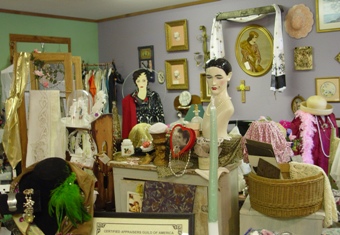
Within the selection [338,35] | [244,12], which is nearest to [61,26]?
[244,12]

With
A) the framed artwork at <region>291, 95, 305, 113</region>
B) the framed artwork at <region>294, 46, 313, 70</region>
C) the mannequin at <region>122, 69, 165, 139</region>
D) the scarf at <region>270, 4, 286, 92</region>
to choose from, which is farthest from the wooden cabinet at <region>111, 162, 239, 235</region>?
the framed artwork at <region>294, 46, 313, 70</region>

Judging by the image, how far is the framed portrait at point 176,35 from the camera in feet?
17.0

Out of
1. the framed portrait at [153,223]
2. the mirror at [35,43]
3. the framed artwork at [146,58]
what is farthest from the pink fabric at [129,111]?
the framed portrait at [153,223]

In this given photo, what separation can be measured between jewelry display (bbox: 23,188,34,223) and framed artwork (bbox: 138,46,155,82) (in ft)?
14.4

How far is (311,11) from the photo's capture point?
4223 mm

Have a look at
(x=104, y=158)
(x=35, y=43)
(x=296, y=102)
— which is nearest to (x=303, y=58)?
(x=296, y=102)

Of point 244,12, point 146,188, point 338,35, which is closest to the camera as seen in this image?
point 146,188

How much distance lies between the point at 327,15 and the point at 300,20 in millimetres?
279

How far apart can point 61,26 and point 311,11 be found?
Answer: 352cm

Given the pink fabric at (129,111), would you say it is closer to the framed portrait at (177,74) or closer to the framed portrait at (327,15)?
the framed portrait at (177,74)

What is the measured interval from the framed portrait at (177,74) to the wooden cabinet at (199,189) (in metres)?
3.11

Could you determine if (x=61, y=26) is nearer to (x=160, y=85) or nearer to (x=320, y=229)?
(x=160, y=85)

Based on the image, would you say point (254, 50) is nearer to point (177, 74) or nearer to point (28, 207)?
point (177, 74)

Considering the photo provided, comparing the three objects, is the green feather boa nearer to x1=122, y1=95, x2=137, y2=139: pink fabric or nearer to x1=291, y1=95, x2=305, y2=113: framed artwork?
x1=122, y1=95, x2=137, y2=139: pink fabric
